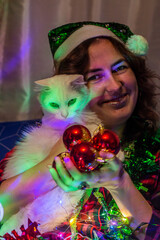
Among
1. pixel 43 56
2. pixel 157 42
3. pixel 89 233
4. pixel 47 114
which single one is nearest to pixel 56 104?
pixel 47 114

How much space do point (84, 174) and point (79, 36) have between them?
0.70 meters

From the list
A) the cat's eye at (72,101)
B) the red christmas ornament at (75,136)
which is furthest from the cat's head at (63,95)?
the red christmas ornament at (75,136)

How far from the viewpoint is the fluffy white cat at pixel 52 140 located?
2.99 feet

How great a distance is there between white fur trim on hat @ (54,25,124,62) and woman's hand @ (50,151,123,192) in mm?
633

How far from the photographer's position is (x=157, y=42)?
8.11 feet

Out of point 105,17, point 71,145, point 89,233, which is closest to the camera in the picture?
point 71,145

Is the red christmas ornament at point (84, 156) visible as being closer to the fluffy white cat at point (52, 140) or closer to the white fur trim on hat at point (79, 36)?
the fluffy white cat at point (52, 140)

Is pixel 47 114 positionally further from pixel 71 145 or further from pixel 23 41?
pixel 23 41

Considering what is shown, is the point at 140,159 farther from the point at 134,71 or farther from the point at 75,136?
the point at 75,136

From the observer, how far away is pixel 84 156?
59cm

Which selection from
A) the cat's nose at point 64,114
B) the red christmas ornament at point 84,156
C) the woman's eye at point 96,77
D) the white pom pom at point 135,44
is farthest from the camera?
the white pom pom at point 135,44

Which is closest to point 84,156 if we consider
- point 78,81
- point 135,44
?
point 78,81

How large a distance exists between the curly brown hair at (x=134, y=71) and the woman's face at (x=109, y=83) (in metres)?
0.03

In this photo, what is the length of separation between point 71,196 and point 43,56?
6.09ft
